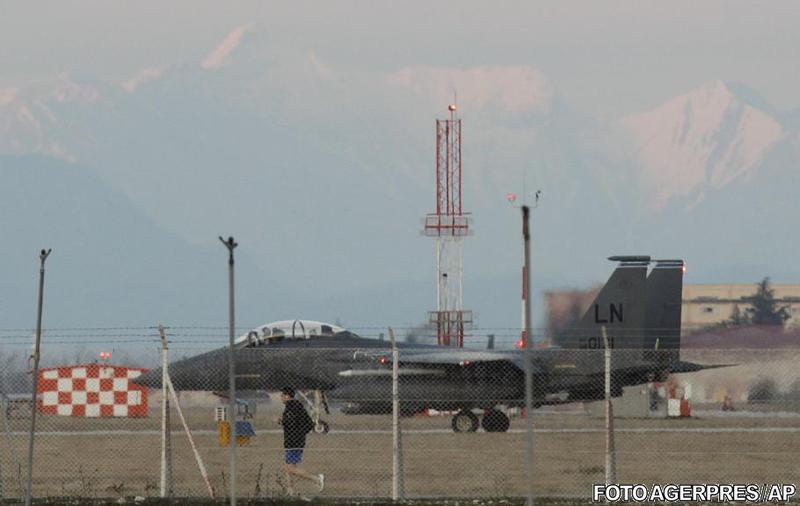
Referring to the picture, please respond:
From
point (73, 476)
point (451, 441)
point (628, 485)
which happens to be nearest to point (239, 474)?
point (73, 476)

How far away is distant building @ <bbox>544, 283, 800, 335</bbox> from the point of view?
55.3m

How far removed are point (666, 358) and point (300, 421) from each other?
17.8 m

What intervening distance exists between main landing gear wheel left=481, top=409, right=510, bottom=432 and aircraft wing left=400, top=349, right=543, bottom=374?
1158mm

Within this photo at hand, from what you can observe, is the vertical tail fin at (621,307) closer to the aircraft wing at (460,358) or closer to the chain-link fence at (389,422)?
the chain-link fence at (389,422)

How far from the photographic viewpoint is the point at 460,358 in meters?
42.6

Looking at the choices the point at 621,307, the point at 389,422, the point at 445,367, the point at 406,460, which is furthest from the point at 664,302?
the point at 406,460

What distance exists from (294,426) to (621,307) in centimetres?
1958

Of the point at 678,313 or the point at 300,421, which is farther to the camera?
the point at 678,313

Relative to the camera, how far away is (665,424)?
46656mm

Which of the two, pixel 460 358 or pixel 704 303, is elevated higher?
pixel 704 303

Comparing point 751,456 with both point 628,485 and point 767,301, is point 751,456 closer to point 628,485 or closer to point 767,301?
point 628,485

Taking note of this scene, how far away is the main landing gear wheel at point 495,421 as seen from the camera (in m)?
42.8

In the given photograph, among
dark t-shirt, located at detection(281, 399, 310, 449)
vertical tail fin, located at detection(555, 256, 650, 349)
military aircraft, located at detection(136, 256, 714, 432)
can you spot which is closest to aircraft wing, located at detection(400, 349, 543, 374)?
military aircraft, located at detection(136, 256, 714, 432)

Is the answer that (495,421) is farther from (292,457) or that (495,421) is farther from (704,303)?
(704,303)
